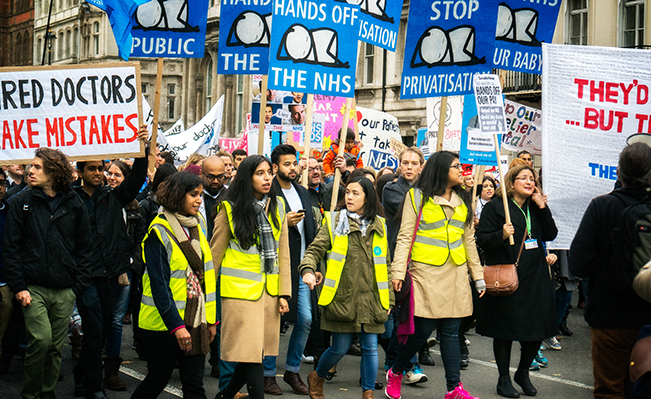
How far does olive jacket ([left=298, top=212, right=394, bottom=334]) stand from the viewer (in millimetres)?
6227

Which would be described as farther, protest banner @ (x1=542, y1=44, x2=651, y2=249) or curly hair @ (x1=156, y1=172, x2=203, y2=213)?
protest banner @ (x1=542, y1=44, x2=651, y2=249)

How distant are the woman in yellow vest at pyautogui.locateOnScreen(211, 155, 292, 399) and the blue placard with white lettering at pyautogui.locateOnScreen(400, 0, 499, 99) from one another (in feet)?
11.0

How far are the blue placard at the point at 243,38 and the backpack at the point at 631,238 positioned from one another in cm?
497

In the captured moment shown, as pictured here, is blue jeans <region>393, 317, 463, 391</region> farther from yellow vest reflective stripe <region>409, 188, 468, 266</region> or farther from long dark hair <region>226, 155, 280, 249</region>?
long dark hair <region>226, 155, 280, 249</region>

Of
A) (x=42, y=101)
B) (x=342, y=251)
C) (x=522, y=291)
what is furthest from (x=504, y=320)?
(x=42, y=101)

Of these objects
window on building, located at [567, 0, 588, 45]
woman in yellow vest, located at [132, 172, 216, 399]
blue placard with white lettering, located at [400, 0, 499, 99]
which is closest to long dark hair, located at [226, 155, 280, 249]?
woman in yellow vest, located at [132, 172, 216, 399]

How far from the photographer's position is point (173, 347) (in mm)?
5094

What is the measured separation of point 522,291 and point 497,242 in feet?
1.66

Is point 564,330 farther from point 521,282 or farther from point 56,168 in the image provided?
point 56,168

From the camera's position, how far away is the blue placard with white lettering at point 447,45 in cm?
848

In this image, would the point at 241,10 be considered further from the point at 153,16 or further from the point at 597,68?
the point at 597,68

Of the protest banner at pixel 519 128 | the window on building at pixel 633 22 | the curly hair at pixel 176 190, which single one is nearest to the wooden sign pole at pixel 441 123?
the curly hair at pixel 176 190

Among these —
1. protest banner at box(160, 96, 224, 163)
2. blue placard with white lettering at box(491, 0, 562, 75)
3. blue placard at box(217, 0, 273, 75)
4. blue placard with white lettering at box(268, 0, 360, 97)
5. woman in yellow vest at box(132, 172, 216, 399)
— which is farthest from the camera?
protest banner at box(160, 96, 224, 163)

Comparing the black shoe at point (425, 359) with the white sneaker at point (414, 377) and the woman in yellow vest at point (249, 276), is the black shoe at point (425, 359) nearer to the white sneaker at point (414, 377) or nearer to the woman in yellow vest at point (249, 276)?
the white sneaker at point (414, 377)
